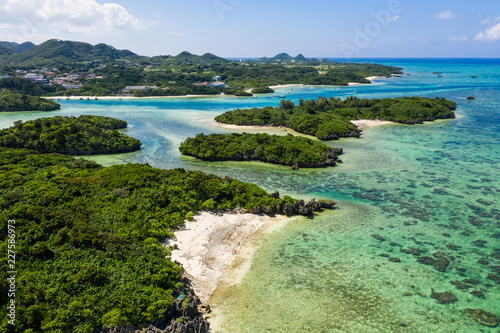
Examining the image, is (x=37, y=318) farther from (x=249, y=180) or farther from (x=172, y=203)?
(x=249, y=180)

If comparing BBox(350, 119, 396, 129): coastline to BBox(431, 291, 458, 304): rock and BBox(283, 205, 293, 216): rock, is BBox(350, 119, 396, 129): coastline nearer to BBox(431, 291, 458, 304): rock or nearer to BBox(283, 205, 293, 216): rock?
BBox(283, 205, 293, 216): rock

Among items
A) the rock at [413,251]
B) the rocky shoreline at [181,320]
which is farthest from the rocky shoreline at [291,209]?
the rocky shoreline at [181,320]

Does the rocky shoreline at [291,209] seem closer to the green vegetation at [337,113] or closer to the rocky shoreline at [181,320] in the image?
the rocky shoreline at [181,320]

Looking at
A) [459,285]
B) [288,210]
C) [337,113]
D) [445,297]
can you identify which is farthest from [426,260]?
[337,113]

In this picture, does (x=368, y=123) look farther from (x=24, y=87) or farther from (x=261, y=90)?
(x=24, y=87)

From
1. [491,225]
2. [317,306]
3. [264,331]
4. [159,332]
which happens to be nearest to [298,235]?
[317,306]

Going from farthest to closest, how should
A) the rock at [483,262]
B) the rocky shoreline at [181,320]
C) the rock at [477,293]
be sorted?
1. the rock at [483,262]
2. the rock at [477,293]
3. the rocky shoreline at [181,320]

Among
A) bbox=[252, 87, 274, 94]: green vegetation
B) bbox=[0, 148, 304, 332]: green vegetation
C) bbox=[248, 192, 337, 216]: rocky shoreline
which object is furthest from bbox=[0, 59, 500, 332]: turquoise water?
bbox=[252, 87, 274, 94]: green vegetation
